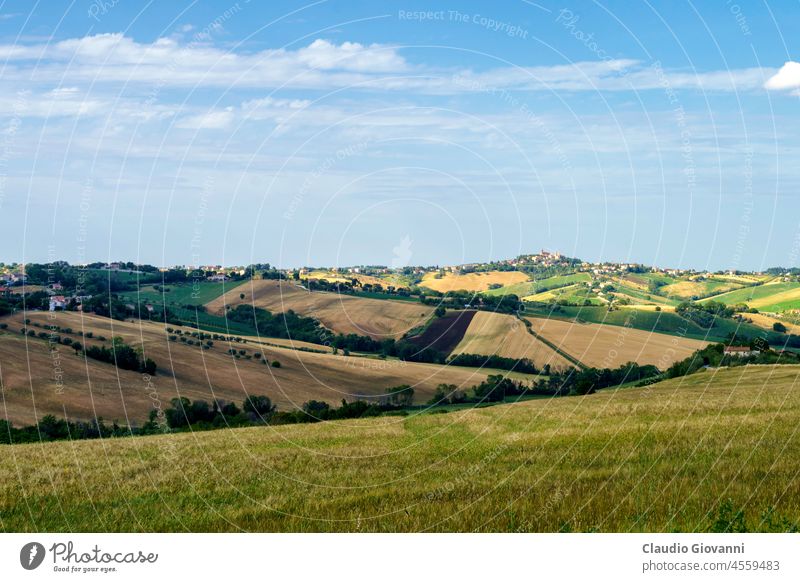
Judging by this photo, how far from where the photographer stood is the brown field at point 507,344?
120m

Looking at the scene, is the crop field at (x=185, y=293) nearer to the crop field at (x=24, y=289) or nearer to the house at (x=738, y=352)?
the crop field at (x=24, y=289)

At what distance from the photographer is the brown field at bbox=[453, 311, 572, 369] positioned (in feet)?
393

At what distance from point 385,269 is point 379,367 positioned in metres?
62.6

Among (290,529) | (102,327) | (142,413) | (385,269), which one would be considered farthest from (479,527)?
(385,269)

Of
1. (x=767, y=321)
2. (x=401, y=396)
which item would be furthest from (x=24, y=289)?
(x=767, y=321)

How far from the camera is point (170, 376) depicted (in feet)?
338

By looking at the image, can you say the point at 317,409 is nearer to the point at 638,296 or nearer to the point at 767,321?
the point at 767,321

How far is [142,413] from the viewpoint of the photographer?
92.1 metres

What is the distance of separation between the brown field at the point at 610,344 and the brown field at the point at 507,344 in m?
2.47

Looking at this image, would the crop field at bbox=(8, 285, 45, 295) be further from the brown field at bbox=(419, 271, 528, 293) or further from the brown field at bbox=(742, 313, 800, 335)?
the brown field at bbox=(742, 313, 800, 335)

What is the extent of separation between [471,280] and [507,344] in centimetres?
3752

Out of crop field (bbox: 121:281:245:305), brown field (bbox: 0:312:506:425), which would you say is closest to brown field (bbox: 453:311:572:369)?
brown field (bbox: 0:312:506:425)

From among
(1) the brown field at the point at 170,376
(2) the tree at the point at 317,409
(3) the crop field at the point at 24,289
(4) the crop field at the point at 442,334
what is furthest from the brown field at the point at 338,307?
(2) the tree at the point at 317,409

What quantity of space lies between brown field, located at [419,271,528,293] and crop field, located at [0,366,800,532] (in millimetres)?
120939
